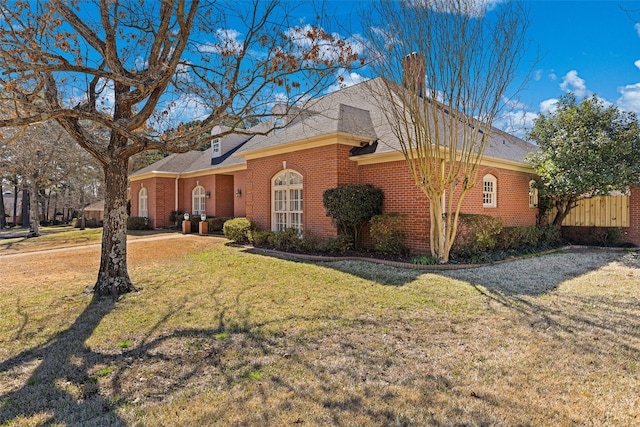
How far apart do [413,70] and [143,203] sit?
2139cm

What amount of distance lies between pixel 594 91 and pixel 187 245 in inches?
635

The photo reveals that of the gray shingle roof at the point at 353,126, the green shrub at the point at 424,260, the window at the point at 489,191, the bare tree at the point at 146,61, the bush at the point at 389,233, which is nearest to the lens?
the bare tree at the point at 146,61

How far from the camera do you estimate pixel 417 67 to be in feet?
30.1

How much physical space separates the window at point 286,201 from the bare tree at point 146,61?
17.9 feet

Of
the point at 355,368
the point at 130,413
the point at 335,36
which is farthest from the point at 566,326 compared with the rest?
the point at 335,36

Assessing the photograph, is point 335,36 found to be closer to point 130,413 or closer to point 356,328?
point 356,328

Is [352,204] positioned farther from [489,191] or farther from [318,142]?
[489,191]

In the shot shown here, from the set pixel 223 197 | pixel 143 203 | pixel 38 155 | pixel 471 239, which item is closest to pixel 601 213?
pixel 471 239

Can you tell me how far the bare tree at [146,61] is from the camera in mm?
6816

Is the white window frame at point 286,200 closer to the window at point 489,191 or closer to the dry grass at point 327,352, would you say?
the dry grass at point 327,352

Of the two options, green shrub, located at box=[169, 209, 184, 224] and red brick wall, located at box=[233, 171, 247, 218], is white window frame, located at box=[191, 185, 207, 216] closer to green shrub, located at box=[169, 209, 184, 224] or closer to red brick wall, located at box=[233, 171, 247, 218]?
green shrub, located at box=[169, 209, 184, 224]

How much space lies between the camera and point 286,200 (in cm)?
1402

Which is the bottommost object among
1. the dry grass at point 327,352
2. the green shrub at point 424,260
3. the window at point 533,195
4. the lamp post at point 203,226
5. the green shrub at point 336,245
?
the dry grass at point 327,352

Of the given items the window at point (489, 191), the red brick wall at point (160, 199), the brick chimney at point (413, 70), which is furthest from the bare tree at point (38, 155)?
the window at point (489, 191)
